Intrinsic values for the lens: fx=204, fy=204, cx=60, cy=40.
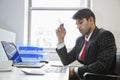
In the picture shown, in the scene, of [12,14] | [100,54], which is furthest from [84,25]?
[12,14]

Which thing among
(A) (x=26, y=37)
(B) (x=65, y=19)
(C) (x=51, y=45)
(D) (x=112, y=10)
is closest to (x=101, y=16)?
(D) (x=112, y=10)

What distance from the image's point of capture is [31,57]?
8.42 ft

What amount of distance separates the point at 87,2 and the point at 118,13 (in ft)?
1.79

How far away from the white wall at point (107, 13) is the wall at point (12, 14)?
3.71 feet

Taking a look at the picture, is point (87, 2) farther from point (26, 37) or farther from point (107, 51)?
point (107, 51)

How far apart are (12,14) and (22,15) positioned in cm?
16

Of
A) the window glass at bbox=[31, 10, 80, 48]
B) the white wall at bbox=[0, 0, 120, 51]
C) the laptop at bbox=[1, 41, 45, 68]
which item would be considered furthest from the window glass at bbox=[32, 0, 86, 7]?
the laptop at bbox=[1, 41, 45, 68]

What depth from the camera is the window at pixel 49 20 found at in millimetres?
3369

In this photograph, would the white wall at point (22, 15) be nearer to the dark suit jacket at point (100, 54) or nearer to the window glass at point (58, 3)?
the window glass at point (58, 3)

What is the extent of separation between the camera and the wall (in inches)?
123

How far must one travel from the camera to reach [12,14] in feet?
10.3

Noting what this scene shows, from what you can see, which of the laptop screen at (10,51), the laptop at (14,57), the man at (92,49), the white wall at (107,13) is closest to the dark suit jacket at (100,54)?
the man at (92,49)

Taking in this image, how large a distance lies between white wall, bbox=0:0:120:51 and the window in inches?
10.9

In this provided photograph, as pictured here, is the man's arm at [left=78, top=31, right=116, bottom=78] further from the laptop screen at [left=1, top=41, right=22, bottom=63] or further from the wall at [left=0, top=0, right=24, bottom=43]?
the wall at [left=0, top=0, right=24, bottom=43]
